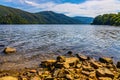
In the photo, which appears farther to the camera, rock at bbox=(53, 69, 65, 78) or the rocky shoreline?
rock at bbox=(53, 69, 65, 78)

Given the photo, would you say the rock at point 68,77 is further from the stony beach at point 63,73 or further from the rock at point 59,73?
the rock at point 59,73

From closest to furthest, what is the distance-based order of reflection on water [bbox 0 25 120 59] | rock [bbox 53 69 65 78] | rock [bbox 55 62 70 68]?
rock [bbox 53 69 65 78]
rock [bbox 55 62 70 68]
reflection on water [bbox 0 25 120 59]

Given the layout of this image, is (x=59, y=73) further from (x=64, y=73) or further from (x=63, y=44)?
(x=63, y=44)

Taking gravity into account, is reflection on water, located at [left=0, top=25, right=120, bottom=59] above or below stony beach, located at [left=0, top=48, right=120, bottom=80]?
below

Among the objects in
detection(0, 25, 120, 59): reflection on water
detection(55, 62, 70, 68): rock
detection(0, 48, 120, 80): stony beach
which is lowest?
detection(0, 25, 120, 59): reflection on water

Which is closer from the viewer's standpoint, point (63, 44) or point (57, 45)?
point (57, 45)

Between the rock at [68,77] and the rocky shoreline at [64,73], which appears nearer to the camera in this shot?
the rock at [68,77]

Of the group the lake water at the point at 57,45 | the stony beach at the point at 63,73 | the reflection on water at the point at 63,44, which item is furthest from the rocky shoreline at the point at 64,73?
the reflection on water at the point at 63,44

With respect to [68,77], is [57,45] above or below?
below

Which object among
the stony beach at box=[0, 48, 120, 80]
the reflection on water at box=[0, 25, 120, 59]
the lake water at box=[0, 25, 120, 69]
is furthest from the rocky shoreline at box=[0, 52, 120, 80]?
Result: the reflection on water at box=[0, 25, 120, 59]

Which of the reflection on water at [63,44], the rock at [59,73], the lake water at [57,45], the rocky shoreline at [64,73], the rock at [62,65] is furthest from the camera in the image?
the reflection on water at [63,44]

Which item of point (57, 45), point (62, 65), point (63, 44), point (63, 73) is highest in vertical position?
point (62, 65)

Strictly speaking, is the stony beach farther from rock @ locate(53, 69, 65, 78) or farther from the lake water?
the lake water

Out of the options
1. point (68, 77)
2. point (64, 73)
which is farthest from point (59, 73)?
point (68, 77)
